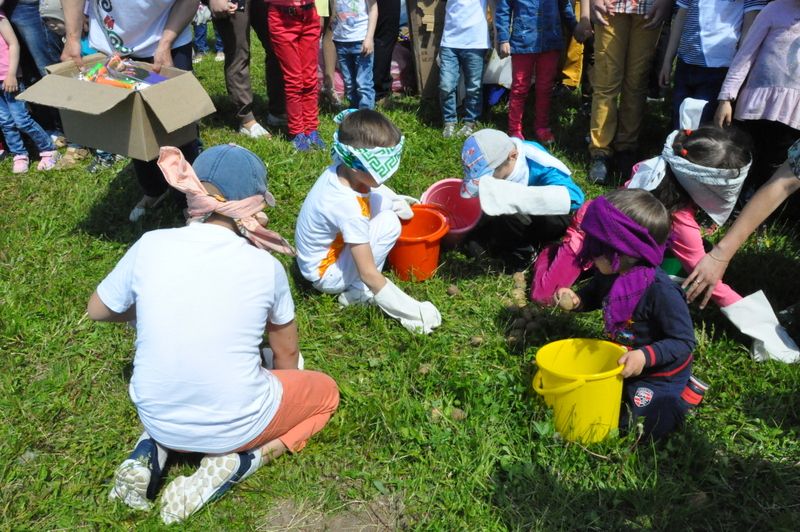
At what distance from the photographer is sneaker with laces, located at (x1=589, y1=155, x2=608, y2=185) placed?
483cm

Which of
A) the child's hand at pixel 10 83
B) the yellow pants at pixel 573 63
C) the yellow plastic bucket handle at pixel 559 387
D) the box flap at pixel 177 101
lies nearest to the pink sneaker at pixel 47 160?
the child's hand at pixel 10 83

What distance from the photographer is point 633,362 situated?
2.48 metres

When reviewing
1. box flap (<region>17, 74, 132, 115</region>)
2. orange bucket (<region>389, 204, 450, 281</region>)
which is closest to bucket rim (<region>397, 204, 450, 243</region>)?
orange bucket (<region>389, 204, 450, 281</region>)

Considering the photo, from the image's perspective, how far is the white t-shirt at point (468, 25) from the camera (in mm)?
5617

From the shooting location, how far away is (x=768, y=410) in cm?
289

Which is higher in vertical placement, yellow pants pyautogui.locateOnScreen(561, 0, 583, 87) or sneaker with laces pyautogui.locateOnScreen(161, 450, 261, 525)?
sneaker with laces pyautogui.locateOnScreen(161, 450, 261, 525)

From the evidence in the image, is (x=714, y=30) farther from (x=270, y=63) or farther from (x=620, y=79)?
(x=270, y=63)

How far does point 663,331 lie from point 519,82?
10.9ft

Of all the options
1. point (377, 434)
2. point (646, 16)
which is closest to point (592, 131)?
point (646, 16)

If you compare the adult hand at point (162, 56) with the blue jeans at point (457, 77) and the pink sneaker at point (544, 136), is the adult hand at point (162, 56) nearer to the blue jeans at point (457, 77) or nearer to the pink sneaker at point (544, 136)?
the blue jeans at point (457, 77)

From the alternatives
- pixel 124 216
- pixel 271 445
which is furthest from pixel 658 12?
pixel 124 216

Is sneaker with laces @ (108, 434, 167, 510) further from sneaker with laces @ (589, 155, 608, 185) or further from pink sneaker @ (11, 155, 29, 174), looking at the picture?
pink sneaker @ (11, 155, 29, 174)

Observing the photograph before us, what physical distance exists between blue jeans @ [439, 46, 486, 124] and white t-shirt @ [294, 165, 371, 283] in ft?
8.49

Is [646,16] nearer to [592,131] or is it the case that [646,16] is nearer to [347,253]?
[592,131]
